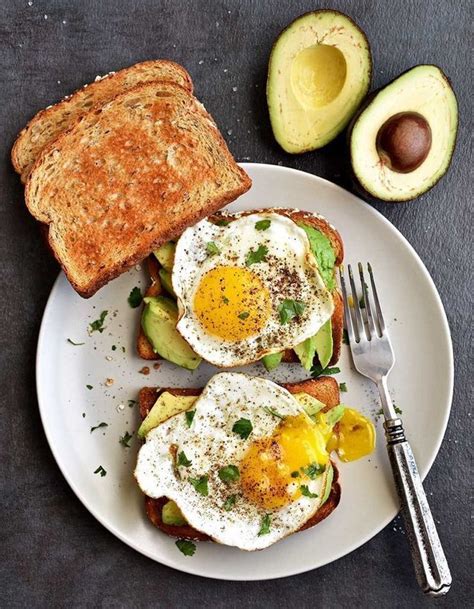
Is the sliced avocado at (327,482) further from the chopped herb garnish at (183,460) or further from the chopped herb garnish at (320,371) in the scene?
the chopped herb garnish at (183,460)

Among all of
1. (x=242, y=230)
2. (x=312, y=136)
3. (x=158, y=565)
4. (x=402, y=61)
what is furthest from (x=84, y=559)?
(x=402, y=61)

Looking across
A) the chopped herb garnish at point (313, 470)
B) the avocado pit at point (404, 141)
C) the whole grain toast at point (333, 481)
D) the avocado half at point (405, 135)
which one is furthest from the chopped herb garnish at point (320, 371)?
the avocado pit at point (404, 141)

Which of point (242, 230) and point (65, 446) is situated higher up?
point (242, 230)

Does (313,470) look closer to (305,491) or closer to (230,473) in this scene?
(305,491)

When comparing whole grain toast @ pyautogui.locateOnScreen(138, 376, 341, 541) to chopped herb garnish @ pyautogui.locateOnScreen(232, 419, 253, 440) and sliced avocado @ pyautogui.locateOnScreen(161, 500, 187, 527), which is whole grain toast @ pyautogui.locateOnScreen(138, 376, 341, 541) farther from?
chopped herb garnish @ pyautogui.locateOnScreen(232, 419, 253, 440)

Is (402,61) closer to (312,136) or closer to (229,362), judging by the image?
(312,136)
